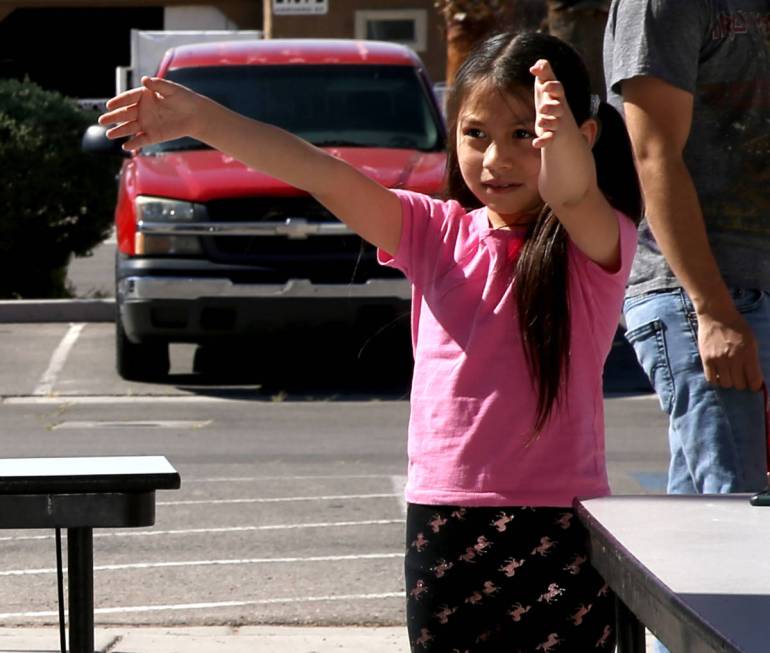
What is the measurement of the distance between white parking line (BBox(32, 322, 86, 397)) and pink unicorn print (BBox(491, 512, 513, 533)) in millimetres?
7934

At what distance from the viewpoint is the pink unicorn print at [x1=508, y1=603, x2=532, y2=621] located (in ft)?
9.79

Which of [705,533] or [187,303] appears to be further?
[187,303]

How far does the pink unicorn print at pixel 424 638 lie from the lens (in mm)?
3008

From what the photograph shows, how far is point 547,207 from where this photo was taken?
9.95 ft

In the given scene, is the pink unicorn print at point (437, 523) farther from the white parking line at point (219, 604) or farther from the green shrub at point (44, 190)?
the green shrub at point (44, 190)

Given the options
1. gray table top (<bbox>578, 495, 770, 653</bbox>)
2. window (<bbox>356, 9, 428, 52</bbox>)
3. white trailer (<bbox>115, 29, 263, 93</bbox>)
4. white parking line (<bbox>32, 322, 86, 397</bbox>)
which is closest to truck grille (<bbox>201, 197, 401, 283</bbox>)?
white parking line (<bbox>32, 322, 86, 397</bbox>)

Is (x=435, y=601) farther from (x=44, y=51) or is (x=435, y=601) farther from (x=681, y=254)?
(x=44, y=51)

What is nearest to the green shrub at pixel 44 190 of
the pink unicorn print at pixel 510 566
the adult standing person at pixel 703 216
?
the adult standing person at pixel 703 216

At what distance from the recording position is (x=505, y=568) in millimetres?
2984

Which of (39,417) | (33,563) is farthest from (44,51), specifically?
(33,563)

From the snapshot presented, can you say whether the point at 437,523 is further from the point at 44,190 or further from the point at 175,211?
the point at 44,190

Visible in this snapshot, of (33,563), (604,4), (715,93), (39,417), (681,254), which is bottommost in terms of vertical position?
(39,417)

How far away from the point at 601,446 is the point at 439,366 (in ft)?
1.03

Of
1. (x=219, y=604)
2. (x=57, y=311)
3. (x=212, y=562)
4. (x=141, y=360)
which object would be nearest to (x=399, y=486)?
(x=212, y=562)
